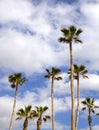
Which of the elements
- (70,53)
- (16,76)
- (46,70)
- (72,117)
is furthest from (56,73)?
(72,117)

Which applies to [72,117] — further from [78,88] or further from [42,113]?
[42,113]

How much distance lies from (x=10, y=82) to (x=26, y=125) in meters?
10.1

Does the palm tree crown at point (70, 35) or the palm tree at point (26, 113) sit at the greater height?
the palm tree crown at point (70, 35)

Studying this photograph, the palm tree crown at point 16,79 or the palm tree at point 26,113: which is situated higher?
the palm tree crown at point 16,79

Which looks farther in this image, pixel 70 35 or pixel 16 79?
pixel 16 79

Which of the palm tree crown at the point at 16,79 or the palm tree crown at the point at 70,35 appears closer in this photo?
the palm tree crown at the point at 70,35

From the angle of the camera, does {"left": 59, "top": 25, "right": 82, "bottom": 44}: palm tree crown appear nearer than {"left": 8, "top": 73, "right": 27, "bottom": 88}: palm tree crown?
Yes

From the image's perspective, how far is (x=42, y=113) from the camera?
76000 millimetres

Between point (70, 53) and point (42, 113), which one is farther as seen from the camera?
point (42, 113)

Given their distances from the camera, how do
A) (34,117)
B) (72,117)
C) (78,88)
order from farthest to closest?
(34,117)
(78,88)
(72,117)

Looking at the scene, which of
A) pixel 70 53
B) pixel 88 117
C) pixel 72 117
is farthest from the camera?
pixel 88 117

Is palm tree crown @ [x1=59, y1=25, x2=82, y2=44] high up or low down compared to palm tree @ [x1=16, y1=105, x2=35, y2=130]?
up

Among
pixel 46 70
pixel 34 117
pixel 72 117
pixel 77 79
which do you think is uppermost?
pixel 46 70

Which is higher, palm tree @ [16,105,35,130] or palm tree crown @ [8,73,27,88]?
palm tree crown @ [8,73,27,88]
